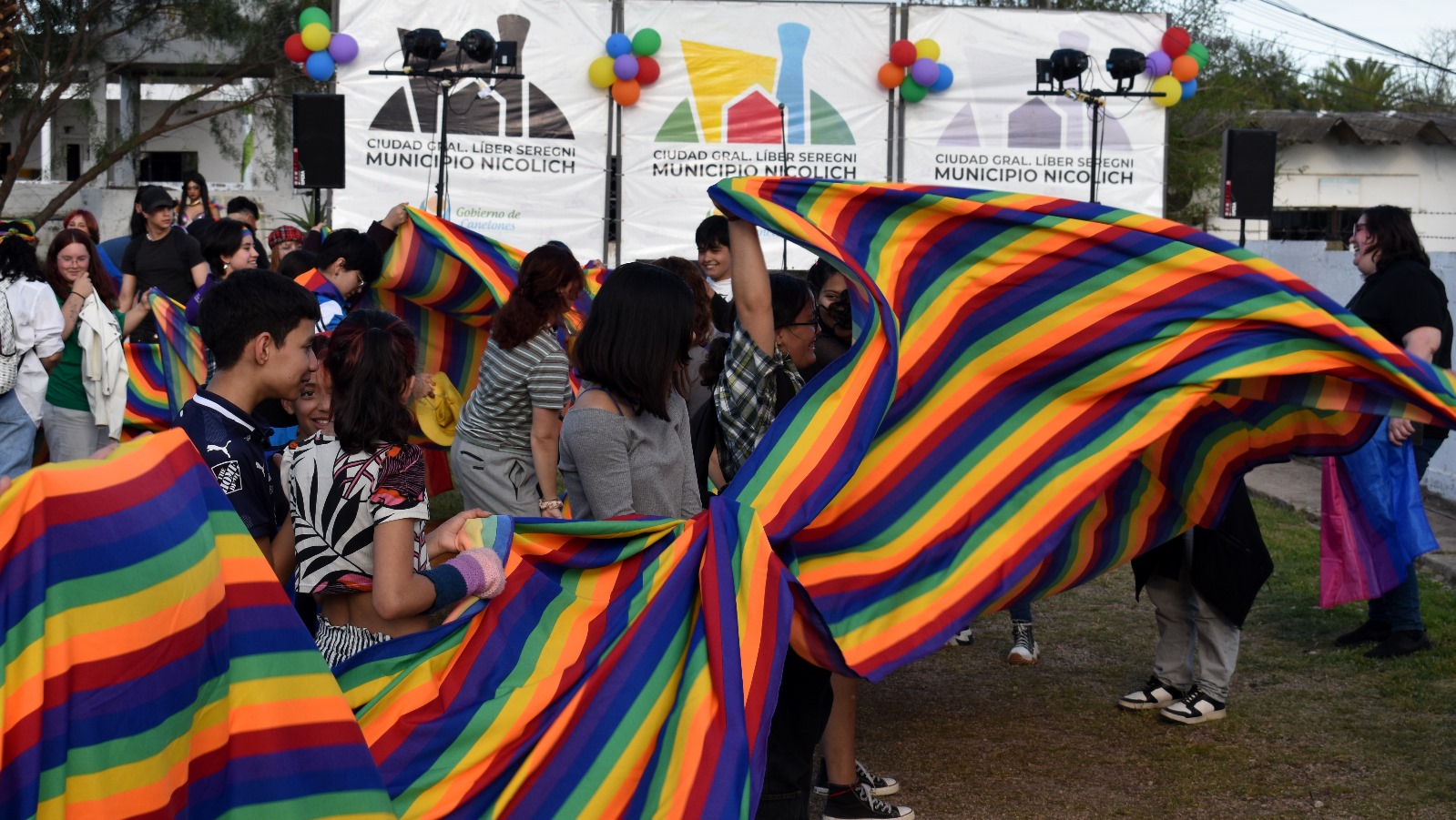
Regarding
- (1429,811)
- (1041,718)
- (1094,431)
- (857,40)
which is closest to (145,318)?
(1041,718)

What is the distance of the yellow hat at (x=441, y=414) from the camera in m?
6.87

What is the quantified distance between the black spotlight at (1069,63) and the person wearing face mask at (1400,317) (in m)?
8.33

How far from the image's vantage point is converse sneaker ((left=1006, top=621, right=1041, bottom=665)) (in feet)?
19.7

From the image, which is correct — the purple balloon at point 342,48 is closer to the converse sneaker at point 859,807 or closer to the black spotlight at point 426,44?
the black spotlight at point 426,44

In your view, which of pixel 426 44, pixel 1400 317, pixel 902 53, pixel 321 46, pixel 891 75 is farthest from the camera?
pixel 891 75

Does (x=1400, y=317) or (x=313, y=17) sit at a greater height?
(x=313, y=17)

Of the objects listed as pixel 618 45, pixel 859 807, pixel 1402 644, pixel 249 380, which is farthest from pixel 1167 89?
pixel 249 380

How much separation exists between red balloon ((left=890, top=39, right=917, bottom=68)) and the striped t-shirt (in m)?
10.4

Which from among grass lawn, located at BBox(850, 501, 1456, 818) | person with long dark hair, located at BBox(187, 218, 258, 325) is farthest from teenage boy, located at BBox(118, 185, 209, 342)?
grass lawn, located at BBox(850, 501, 1456, 818)

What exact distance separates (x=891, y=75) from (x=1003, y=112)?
1407 millimetres

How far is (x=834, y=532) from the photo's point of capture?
366cm

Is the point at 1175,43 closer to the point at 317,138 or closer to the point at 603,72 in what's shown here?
the point at 603,72

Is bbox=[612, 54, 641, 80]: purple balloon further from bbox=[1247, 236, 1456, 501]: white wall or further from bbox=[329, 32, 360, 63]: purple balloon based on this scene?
bbox=[1247, 236, 1456, 501]: white wall

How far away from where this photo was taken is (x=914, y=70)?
14836 millimetres
